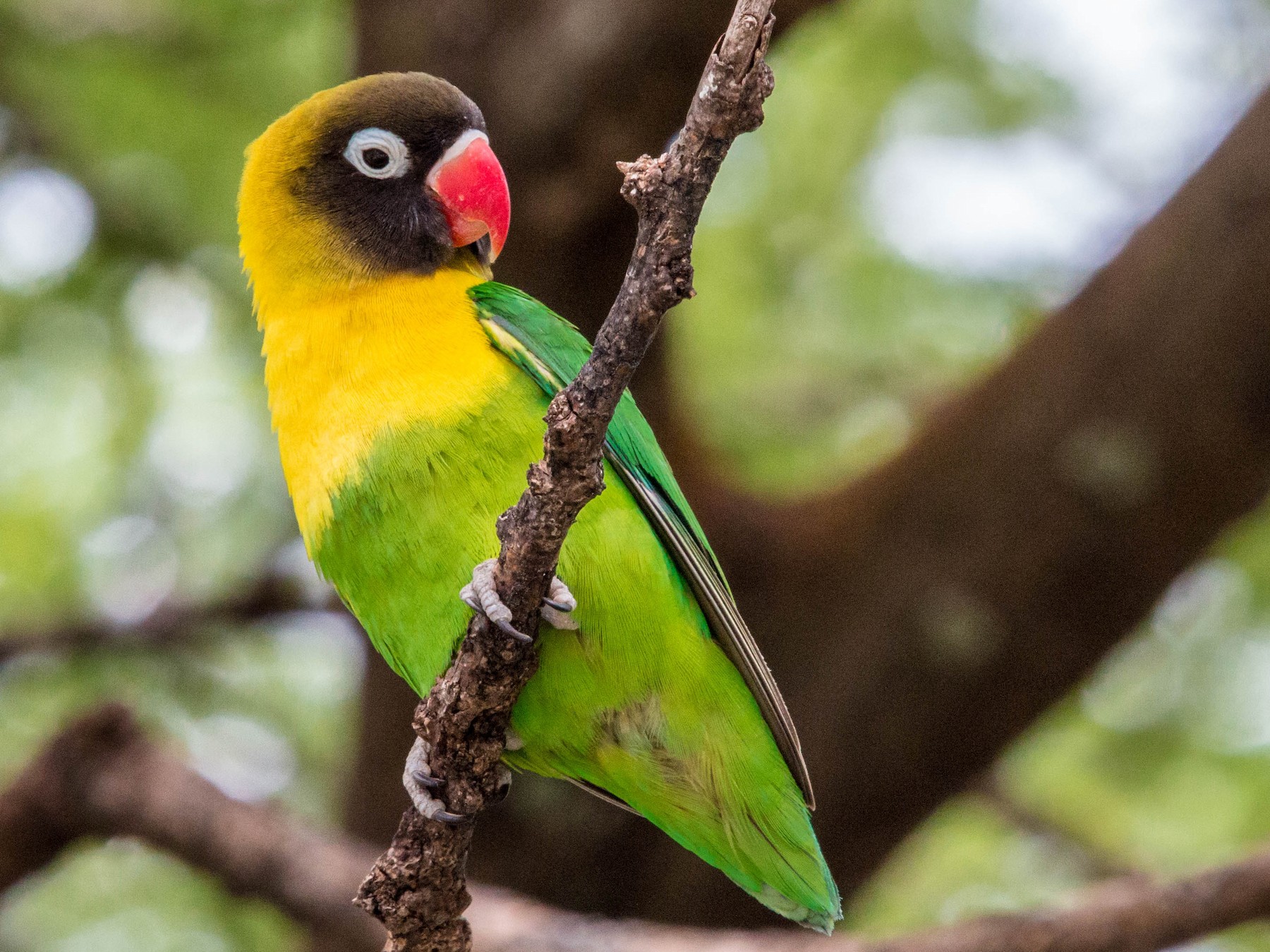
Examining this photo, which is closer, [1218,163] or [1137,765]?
[1218,163]

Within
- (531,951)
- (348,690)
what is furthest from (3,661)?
(531,951)

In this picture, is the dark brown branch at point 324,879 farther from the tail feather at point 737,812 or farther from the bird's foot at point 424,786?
the bird's foot at point 424,786

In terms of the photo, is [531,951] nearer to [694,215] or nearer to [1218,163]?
[694,215]

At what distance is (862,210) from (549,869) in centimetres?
344

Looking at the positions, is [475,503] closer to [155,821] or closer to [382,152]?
[382,152]

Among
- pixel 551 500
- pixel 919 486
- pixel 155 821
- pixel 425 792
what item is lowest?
pixel 155 821

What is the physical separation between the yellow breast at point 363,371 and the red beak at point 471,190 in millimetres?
166

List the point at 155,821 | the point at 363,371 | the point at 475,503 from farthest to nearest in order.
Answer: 1. the point at 155,821
2. the point at 363,371
3. the point at 475,503

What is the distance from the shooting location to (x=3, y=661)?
5250mm

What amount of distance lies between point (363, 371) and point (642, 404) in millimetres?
1939

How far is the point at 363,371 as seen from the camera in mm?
3047

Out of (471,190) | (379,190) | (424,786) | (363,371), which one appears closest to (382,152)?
(379,190)

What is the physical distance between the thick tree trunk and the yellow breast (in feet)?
4.96

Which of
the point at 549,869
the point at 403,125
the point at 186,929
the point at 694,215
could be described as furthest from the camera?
the point at 186,929
